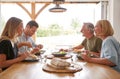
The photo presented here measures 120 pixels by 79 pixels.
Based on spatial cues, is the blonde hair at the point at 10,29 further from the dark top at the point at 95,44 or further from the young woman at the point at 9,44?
the dark top at the point at 95,44

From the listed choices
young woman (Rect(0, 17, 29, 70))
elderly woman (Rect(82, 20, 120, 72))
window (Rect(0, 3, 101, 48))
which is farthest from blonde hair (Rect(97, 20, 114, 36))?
window (Rect(0, 3, 101, 48))

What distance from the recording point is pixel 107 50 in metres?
2.17

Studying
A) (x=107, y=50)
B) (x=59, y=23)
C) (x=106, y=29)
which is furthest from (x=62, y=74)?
(x=59, y=23)

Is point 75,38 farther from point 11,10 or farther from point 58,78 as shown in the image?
point 58,78

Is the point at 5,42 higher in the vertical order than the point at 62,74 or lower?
higher

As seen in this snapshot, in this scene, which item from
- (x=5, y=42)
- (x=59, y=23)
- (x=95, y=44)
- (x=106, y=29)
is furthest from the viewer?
(x=59, y=23)

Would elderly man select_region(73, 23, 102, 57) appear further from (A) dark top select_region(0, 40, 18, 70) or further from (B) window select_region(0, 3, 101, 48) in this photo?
(B) window select_region(0, 3, 101, 48)

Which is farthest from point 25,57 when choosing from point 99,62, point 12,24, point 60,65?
point 99,62

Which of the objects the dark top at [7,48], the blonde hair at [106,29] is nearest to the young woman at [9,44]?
the dark top at [7,48]

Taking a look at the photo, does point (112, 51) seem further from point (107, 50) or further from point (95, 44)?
point (95, 44)

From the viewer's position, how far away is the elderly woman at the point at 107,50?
2112 mm

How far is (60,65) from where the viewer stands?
1.86 meters

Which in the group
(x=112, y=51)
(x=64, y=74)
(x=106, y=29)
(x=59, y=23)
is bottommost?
(x=64, y=74)

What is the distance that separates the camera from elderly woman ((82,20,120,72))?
6.93ft
